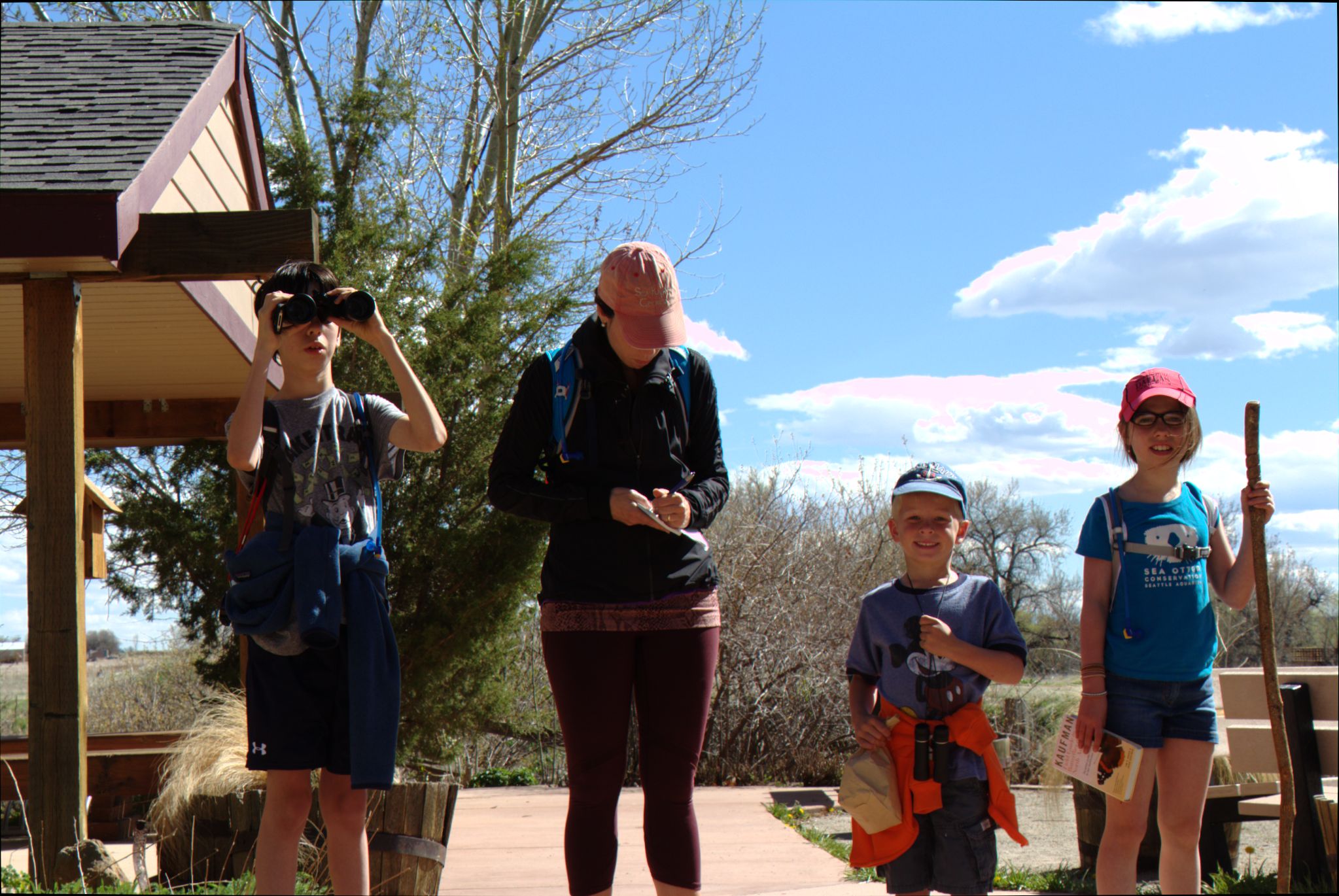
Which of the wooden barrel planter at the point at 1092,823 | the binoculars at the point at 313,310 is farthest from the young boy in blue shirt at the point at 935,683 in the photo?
the wooden barrel planter at the point at 1092,823

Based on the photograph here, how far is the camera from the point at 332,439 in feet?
10.1

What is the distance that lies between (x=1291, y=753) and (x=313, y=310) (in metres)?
4.01

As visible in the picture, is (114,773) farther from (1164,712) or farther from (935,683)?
(1164,712)

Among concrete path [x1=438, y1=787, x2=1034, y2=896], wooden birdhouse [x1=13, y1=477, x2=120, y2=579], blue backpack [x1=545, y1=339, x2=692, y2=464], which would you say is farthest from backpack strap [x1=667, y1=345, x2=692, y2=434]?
wooden birdhouse [x1=13, y1=477, x2=120, y2=579]

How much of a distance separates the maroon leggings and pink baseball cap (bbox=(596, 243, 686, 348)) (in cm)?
72

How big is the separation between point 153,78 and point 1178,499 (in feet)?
17.1

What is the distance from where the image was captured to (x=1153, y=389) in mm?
3344

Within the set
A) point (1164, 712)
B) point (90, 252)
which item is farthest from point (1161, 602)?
point (90, 252)

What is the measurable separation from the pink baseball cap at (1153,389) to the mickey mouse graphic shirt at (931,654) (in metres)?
0.69

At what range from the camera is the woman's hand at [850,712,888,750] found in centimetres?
304

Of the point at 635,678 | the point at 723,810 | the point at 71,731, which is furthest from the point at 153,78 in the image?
the point at 723,810

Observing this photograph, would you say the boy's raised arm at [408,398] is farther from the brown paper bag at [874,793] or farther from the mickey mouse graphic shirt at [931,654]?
the brown paper bag at [874,793]

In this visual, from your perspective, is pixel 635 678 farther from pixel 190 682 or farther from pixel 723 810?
pixel 190 682

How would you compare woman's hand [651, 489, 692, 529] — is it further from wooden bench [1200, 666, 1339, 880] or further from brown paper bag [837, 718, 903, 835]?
wooden bench [1200, 666, 1339, 880]
